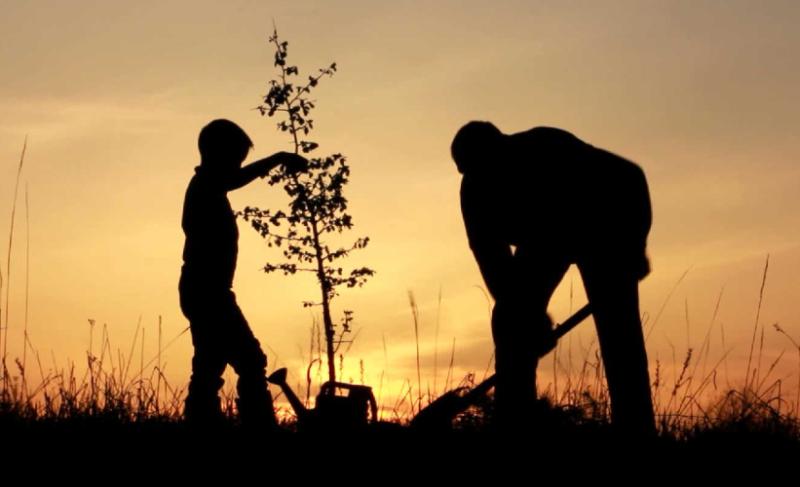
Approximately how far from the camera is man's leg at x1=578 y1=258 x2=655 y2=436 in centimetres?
671

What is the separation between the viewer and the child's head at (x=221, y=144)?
7215 millimetres

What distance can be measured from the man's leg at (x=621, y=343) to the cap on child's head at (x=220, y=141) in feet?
8.58

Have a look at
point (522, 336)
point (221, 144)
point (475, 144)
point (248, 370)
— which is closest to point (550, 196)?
point (475, 144)

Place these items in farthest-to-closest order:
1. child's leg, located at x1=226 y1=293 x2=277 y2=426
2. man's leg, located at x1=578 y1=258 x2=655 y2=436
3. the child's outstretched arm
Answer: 1. child's leg, located at x1=226 y1=293 x2=277 y2=426
2. the child's outstretched arm
3. man's leg, located at x1=578 y1=258 x2=655 y2=436

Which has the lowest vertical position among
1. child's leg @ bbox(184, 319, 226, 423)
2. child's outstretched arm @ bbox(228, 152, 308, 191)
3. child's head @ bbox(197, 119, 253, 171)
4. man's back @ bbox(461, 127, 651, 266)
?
child's leg @ bbox(184, 319, 226, 423)

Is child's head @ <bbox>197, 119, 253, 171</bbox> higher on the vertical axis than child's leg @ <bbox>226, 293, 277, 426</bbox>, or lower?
higher

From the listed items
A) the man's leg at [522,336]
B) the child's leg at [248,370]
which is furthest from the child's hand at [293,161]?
the man's leg at [522,336]

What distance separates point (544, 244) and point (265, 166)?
2024 millimetres

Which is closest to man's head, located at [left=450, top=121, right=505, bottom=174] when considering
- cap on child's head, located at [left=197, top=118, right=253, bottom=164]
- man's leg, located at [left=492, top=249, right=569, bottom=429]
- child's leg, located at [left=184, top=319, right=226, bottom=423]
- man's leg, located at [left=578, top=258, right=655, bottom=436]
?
man's leg, located at [left=492, top=249, right=569, bottom=429]

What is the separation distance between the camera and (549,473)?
576 cm

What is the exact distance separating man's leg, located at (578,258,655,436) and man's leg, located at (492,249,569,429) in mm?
271

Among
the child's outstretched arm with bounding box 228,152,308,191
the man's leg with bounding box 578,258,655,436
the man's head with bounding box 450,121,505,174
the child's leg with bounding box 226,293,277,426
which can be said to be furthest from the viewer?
the child's leg with bounding box 226,293,277,426

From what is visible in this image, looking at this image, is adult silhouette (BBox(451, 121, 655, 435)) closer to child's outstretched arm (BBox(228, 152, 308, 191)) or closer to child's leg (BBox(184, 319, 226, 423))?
child's outstretched arm (BBox(228, 152, 308, 191))

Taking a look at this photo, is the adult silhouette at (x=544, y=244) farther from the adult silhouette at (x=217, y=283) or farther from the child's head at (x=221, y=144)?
the child's head at (x=221, y=144)
